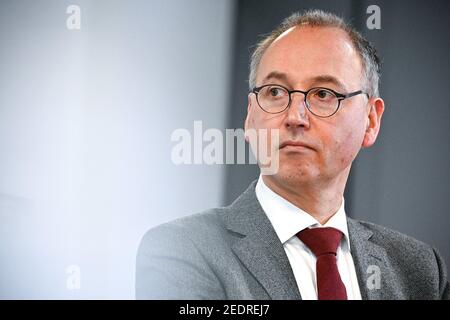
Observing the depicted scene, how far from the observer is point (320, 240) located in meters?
1.35

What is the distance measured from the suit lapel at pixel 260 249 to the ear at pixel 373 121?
A: 304mm

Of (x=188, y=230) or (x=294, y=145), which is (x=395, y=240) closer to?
(x=294, y=145)

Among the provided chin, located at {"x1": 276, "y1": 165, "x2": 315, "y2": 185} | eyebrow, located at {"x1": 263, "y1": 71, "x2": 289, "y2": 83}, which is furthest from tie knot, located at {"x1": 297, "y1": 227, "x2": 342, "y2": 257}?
eyebrow, located at {"x1": 263, "y1": 71, "x2": 289, "y2": 83}

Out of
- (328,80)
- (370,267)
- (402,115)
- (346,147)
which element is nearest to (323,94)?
(328,80)

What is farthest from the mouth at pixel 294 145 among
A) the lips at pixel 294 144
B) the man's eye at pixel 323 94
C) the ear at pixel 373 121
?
the ear at pixel 373 121

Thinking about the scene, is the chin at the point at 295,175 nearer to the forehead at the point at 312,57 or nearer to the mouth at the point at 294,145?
the mouth at the point at 294,145

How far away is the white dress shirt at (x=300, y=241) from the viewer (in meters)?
1.31

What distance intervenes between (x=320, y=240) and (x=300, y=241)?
0.14 ft

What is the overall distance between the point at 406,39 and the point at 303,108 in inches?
15.0

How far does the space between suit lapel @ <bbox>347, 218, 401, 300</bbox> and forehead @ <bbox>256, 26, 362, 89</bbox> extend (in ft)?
1.11

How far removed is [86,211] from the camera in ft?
4.57

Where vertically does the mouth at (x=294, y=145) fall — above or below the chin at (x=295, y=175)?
above

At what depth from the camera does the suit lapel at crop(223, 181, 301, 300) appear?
4.21 ft
